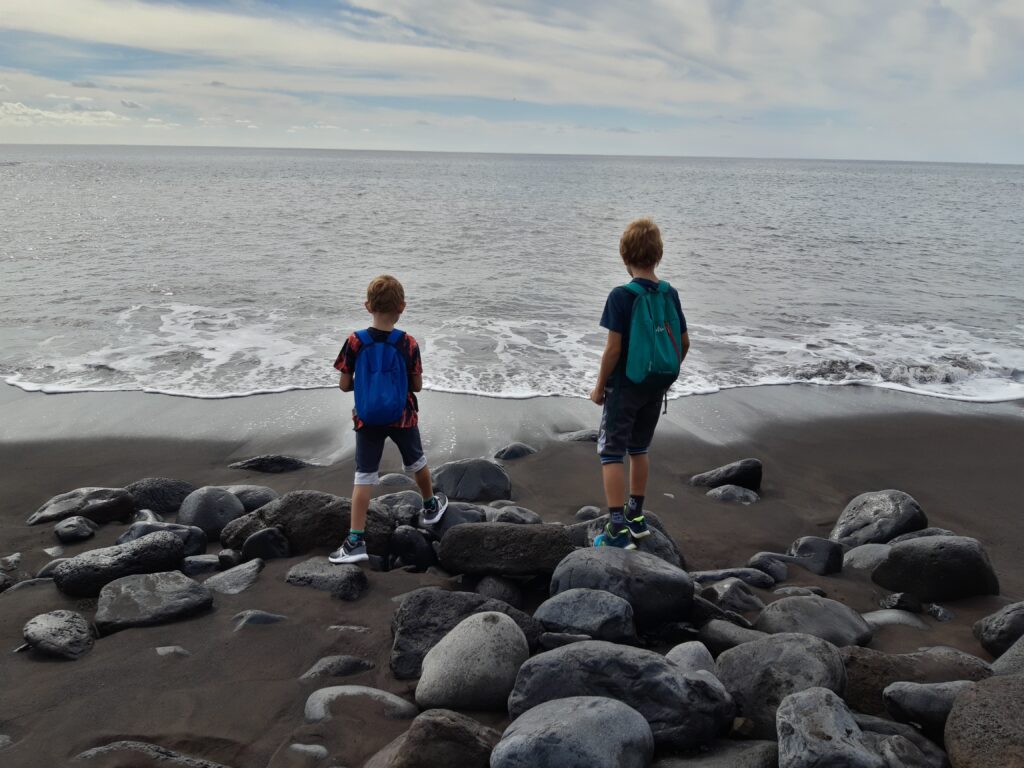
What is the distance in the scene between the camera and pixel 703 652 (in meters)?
3.72

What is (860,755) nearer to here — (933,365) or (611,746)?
(611,746)

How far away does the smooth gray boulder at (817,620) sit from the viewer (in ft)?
13.9

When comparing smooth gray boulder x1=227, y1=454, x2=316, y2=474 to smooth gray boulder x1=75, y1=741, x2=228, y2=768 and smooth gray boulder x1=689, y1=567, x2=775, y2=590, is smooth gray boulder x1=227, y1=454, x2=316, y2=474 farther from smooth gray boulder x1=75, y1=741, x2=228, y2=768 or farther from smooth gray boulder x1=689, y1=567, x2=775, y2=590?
smooth gray boulder x1=75, y1=741, x2=228, y2=768

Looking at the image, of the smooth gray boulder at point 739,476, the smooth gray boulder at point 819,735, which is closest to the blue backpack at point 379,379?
the smooth gray boulder at point 819,735

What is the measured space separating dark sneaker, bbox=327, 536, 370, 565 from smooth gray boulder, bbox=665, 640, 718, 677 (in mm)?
2167

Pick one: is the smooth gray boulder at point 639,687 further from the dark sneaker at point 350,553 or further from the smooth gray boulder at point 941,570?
the smooth gray boulder at point 941,570

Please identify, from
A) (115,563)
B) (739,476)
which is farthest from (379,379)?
(739,476)

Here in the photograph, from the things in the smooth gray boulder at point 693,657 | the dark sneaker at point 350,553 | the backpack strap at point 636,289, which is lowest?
the dark sneaker at point 350,553

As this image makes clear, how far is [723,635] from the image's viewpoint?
4.05 m

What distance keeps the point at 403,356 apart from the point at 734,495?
3.50 metres

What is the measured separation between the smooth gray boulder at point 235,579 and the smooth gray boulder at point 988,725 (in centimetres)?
386

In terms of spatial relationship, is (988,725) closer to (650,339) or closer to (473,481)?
(650,339)

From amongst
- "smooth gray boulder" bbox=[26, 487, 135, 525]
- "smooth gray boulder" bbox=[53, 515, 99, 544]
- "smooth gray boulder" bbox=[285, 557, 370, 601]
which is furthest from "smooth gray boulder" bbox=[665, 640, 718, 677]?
"smooth gray boulder" bbox=[26, 487, 135, 525]

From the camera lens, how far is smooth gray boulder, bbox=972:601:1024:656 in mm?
4105
